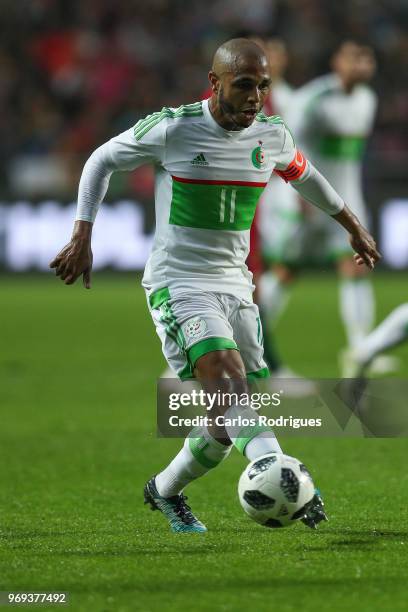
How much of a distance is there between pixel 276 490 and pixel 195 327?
69cm

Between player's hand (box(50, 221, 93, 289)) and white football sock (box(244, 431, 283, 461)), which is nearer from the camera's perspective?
white football sock (box(244, 431, 283, 461))

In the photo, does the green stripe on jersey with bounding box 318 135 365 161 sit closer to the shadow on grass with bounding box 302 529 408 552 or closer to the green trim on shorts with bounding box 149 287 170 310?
the green trim on shorts with bounding box 149 287 170 310

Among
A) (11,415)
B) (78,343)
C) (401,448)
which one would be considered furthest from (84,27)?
(401,448)

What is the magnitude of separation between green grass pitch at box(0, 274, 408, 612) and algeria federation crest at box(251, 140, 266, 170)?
1343mm

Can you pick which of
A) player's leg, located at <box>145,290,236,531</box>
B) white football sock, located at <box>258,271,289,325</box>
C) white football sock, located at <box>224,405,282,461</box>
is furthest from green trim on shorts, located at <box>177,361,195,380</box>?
white football sock, located at <box>258,271,289,325</box>

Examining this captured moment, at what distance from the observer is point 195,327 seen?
4.41m

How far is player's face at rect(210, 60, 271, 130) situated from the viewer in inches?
173

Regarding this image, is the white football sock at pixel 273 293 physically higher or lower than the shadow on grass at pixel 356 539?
lower

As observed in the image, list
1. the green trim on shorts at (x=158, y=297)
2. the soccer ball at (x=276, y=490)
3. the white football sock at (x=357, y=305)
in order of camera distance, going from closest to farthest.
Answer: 1. the soccer ball at (x=276, y=490)
2. the green trim on shorts at (x=158, y=297)
3. the white football sock at (x=357, y=305)

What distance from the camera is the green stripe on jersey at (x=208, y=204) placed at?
4594 mm

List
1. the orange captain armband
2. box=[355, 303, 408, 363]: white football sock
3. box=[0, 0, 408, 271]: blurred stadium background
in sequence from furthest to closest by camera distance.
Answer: box=[0, 0, 408, 271]: blurred stadium background < box=[355, 303, 408, 363]: white football sock < the orange captain armband

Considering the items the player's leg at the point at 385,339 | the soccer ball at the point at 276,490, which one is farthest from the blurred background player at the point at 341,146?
the soccer ball at the point at 276,490
